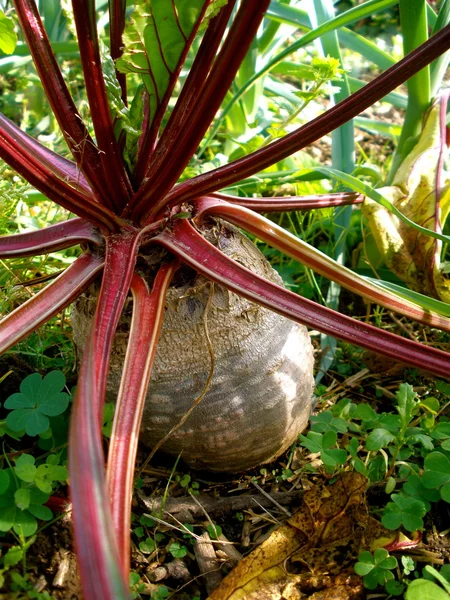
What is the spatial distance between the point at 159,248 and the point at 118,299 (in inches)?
6.4

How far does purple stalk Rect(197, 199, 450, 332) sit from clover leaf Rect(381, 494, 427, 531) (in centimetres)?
33

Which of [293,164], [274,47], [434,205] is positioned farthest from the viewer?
[274,47]

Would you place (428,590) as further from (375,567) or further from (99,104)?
(99,104)

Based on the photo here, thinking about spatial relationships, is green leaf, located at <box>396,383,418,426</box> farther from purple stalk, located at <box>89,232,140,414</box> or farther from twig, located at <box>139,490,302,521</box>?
purple stalk, located at <box>89,232,140,414</box>

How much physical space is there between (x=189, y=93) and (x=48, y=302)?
0.43 meters

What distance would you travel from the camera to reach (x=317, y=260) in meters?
1.26

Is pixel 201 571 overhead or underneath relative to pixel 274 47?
underneath

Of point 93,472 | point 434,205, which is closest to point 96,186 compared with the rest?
point 93,472

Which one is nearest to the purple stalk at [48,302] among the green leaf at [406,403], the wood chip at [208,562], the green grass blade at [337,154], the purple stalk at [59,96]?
the purple stalk at [59,96]

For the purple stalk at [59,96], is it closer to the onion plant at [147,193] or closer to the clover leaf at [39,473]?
the onion plant at [147,193]

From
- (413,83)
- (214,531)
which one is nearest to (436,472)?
(214,531)

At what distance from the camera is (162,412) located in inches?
47.7

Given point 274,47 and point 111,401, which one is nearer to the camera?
point 111,401

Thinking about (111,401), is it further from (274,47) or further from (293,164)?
(274,47)
